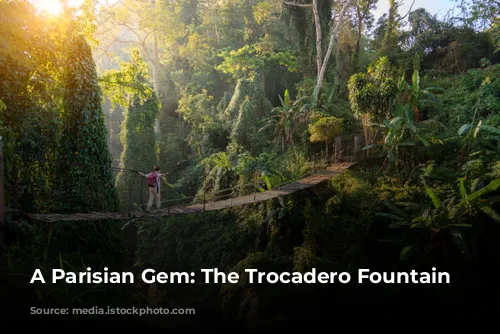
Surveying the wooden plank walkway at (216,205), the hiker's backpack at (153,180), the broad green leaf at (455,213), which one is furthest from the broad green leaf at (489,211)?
the hiker's backpack at (153,180)

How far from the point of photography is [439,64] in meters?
13.3

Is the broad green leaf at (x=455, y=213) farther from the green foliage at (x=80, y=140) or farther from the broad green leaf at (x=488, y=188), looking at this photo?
the green foliage at (x=80, y=140)

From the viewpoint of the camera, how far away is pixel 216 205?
7215 millimetres

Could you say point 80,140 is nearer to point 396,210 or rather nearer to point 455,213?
point 396,210

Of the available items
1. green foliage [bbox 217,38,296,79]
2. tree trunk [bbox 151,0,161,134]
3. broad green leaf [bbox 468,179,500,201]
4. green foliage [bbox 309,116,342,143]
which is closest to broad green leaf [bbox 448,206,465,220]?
broad green leaf [bbox 468,179,500,201]

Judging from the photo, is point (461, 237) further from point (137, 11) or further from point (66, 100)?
point (137, 11)

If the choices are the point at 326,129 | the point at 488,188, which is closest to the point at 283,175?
the point at 326,129

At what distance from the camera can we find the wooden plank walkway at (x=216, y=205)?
634 centimetres

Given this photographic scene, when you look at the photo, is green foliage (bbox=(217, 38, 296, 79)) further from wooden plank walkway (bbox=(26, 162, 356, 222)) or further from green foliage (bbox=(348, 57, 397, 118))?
wooden plank walkway (bbox=(26, 162, 356, 222))

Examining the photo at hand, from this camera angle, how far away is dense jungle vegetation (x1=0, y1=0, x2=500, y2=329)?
20.0 feet

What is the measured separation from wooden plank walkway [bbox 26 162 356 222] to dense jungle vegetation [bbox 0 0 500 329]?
0.36 m

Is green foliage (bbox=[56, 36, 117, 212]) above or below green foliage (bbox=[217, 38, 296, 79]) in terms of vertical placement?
below

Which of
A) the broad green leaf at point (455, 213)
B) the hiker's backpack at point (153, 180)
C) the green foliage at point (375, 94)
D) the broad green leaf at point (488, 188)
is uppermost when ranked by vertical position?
the green foliage at point (375, 94)

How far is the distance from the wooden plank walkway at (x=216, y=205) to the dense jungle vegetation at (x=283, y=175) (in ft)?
1.18
